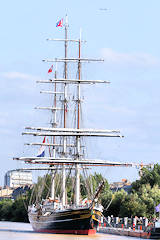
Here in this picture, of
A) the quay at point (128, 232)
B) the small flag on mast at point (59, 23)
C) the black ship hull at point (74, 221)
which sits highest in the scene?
the small flag on mast at point (59, 23)

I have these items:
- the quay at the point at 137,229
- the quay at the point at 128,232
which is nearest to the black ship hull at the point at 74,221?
the quay at the point at 137,229

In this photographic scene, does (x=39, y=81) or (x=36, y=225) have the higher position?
(x=39, y=81)

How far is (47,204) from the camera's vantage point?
238 ft

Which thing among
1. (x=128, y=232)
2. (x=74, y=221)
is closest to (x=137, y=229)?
(x=128, y=232)

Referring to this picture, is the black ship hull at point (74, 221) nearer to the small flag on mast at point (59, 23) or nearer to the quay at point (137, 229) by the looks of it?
the quay at point (137, 229)

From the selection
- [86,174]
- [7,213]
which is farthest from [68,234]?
[7,213]

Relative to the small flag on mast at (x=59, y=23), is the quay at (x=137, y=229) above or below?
below

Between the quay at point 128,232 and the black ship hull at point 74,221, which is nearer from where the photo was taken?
the quay at point 128,232

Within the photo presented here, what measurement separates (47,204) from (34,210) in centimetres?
1167

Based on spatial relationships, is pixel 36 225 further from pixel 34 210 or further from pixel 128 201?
pixel 128 201

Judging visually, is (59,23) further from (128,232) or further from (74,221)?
(128,232)

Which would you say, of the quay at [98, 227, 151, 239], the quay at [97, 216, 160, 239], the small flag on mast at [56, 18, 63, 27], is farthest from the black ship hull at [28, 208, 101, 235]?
the small flag on mast at [56, 18, 63, 27]

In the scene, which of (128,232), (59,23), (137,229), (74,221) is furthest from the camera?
(59,23)

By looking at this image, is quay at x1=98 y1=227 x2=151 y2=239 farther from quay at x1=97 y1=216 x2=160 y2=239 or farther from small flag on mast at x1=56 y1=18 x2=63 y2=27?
small flag on mast at x1=56 y1=18 x2=63 y2=27
